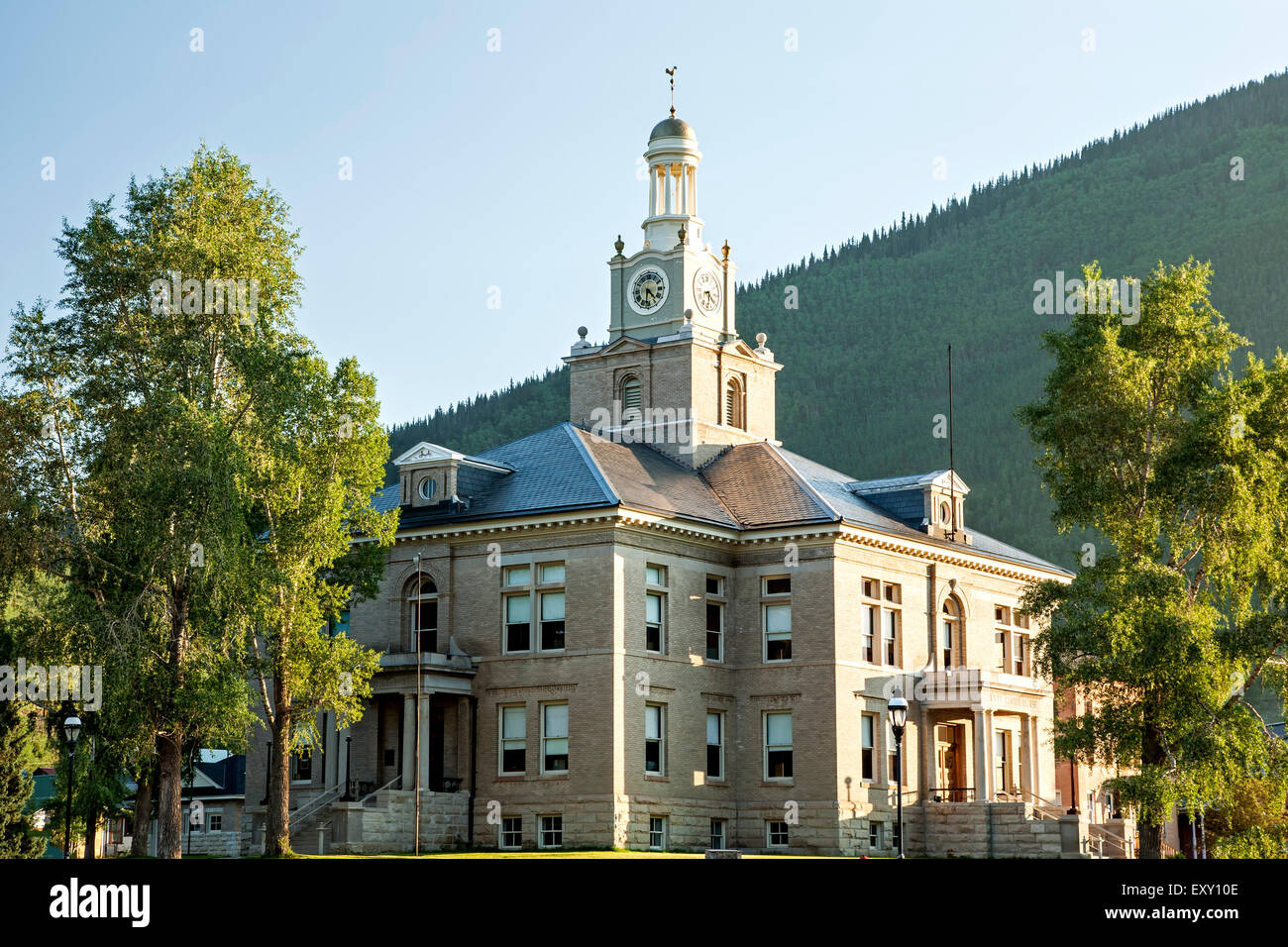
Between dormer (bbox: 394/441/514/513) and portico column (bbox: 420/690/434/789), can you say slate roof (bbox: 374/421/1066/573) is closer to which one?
dormer (bbox: 394/441/514/513)

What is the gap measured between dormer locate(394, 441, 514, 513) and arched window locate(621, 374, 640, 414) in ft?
28.0

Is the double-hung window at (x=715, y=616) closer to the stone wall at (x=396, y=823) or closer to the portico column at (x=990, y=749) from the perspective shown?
the portico column at (x=990, y=749)

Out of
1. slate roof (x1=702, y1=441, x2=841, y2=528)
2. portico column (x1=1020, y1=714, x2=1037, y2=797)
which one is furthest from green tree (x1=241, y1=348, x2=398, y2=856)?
portico column (x1=1020, y1=714, x2=1037, y2=797)

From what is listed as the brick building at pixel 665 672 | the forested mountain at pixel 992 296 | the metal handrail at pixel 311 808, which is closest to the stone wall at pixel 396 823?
the brick building at pixel 665 672

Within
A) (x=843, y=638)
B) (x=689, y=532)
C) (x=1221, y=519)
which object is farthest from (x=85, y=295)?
(x=1221, y=519)

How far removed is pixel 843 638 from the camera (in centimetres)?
5375

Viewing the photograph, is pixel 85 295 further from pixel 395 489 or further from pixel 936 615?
pixel 936 615

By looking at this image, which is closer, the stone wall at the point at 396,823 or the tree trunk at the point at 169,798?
the tree trunk at the point at 169,798

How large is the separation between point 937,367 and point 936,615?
10503cm

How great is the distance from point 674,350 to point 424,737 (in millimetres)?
18281

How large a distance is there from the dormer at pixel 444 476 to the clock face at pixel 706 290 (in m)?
12.0

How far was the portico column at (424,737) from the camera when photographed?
50969 mm

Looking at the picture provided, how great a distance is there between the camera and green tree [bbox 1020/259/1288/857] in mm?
42031
